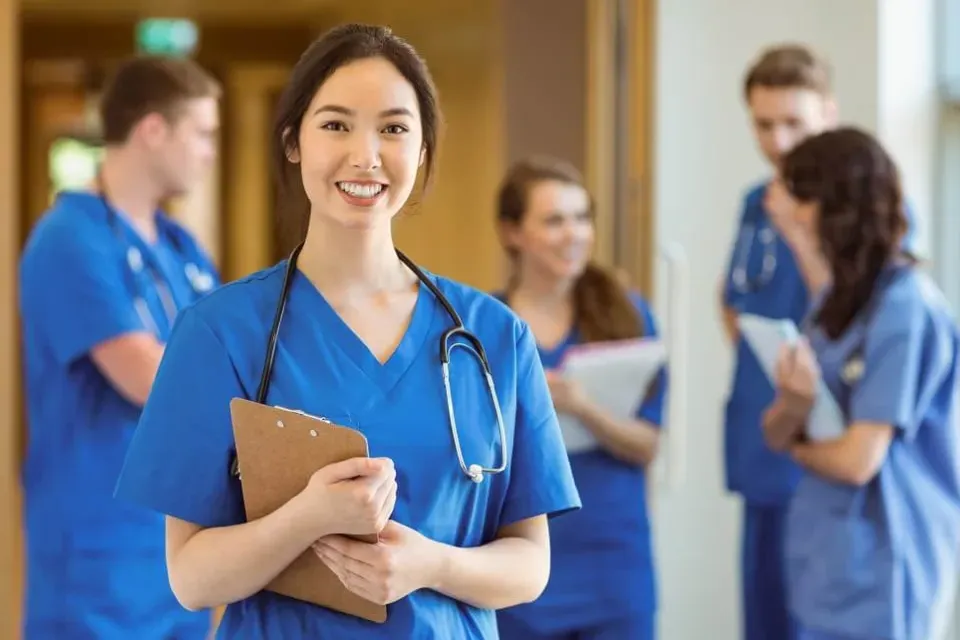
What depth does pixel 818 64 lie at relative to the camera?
10.00 feet

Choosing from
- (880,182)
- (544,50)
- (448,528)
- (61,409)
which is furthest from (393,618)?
(544,50)

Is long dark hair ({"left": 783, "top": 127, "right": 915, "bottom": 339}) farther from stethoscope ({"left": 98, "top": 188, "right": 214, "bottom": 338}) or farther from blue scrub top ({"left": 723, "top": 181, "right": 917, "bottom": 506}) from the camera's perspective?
stethoscope ({"left": 98, "top": 188, "right": 214, "bottom": 338})

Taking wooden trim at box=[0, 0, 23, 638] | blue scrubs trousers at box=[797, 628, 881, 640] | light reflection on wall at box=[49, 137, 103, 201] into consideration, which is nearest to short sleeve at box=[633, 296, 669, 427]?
blue scrubs trousers at box=[797, 628, 881, 640]

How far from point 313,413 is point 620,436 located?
1335 mm

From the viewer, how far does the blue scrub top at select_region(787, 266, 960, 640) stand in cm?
227

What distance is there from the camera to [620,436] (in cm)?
252

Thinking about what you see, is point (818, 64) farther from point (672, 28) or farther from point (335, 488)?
point (335, 488)

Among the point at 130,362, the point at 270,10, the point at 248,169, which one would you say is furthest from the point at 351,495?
the point at 248,169

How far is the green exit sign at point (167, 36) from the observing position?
6.86 meters

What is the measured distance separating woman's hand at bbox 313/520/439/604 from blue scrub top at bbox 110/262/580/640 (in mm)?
44

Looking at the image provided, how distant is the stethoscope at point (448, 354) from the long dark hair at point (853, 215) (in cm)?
121

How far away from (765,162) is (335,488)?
2664 mm

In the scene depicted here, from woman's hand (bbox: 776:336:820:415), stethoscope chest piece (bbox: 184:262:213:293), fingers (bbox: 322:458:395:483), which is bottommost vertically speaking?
woman's hand (bbox: 776:336:820:415)

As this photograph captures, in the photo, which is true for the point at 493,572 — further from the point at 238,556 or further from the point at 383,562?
the point at 238,556
